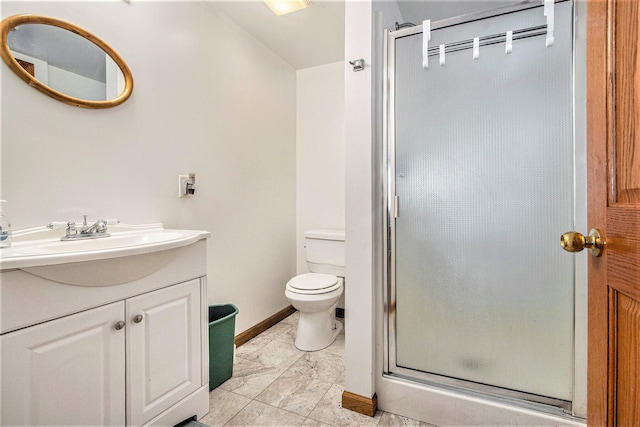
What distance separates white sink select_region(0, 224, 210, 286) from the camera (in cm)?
87

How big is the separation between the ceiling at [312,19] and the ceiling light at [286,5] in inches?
2.4

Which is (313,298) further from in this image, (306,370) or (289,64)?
(289,64)

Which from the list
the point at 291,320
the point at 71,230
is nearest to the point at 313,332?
the point at 291,320

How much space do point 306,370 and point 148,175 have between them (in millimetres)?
1471

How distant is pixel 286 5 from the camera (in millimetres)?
1909

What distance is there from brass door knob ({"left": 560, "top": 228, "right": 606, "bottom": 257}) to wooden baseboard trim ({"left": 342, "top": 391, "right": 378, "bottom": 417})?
1.21 m

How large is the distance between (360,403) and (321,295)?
71cm

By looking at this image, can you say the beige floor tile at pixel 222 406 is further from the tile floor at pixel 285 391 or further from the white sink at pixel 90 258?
the white sink at pixel 90 258

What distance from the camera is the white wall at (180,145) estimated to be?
120cm

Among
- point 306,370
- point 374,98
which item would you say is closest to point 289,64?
point 374,98

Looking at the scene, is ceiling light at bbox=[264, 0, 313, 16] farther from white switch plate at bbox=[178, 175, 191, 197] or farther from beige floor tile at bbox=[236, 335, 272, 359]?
beige floor tile at bbox=[236, 335, 272, 359]

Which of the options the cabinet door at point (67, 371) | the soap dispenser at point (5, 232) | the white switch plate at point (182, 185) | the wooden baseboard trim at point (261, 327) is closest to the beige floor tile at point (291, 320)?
the wooden baseboard trim at point (261, 327)

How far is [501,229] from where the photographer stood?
4.22ft

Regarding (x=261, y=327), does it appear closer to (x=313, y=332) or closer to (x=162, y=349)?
(x=313, y=332)
